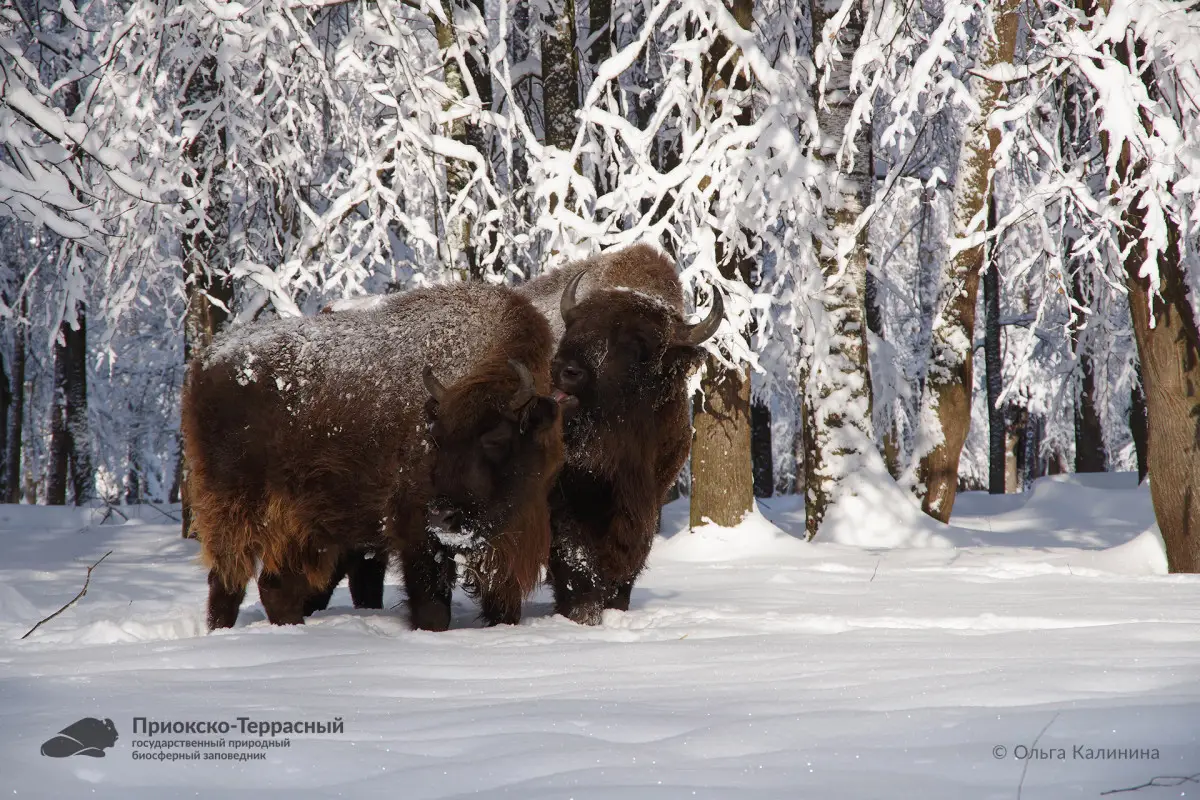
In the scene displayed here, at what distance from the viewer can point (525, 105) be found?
11.4m

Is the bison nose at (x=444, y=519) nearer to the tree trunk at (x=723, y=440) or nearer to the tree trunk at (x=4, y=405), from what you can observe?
the tree trunk at (x=723, y=440)

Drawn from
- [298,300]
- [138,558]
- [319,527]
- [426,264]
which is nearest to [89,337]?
[298,300]

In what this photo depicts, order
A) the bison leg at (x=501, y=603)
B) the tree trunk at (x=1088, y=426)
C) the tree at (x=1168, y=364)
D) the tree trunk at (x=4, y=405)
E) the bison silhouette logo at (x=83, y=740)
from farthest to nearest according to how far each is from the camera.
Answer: the tree trunk at (x=1088, y=426), the tree trunk at (x=4, y=405), the tree at (x=1168, y=364), the bison leg at (x=501, y=603), the bison silhouette logo at (x=83, y=740)

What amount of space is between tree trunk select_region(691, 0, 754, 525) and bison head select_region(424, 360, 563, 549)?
4255 millimetres

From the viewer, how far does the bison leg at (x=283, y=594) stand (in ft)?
17.9

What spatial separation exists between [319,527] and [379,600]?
916 millimetres

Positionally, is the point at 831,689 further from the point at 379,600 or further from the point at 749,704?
the point at 379,600

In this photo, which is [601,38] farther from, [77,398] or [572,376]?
[77,398]

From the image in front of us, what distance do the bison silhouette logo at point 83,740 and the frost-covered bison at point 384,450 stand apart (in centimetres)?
228

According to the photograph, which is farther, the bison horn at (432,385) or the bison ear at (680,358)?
the bison ear at (680,358)

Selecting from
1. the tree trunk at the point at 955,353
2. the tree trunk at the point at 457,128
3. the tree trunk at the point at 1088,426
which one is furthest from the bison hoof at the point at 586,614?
the tree trunk at the point at 1088,426

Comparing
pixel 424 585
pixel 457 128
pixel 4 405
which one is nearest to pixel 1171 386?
pixel 424 585

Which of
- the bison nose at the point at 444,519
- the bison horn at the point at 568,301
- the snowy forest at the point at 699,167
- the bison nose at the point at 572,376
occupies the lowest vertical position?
the bison nose at the point at 444,519

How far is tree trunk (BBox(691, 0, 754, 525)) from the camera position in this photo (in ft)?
29.8
